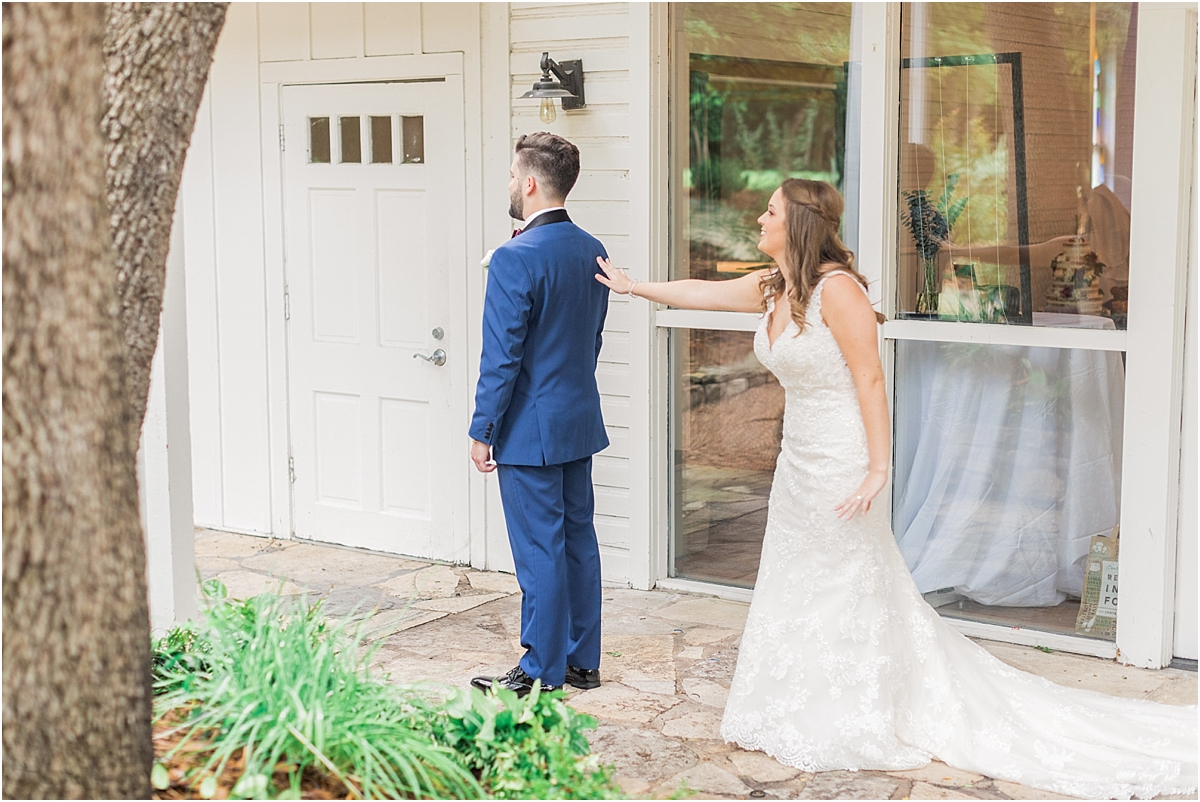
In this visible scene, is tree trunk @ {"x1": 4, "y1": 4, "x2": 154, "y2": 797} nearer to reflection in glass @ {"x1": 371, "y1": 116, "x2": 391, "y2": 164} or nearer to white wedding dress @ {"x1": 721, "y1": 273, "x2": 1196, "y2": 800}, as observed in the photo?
white wedding dress @ {"x1": 721, "y1": 273, "x2": 1196, "y2": 800}

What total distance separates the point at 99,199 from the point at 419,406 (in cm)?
392

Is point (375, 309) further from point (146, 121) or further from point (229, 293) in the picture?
point (146, 121)

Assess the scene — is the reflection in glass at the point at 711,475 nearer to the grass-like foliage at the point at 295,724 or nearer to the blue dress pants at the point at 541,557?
the blue dress pants at the point at 541,557

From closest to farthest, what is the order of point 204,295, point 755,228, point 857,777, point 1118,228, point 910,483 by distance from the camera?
1. point 857,777
2. point 1118,228
3. point 910,483
4. point 204,295
5. point 755,228

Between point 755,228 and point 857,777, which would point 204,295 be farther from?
point 755,228

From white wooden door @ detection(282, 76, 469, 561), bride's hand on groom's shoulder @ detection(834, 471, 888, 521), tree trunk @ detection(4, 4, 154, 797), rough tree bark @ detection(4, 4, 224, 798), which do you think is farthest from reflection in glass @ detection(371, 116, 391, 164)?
tree trunk @ detection(4, 4, 154, 797)

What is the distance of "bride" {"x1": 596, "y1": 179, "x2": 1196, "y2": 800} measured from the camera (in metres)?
3.50

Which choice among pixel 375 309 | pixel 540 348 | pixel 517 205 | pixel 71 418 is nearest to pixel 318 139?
pixel 375 309

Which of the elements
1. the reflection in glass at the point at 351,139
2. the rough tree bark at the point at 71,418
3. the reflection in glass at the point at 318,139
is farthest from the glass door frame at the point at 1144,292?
the rough tree bark at the point at 71,418

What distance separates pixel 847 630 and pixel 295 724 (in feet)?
5.43

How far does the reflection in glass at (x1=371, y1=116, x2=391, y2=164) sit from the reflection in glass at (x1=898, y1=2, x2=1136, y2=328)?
2.36m

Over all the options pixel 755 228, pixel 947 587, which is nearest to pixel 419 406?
pixel 947 587

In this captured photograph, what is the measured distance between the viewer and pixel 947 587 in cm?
488

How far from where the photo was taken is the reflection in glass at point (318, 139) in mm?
5996
